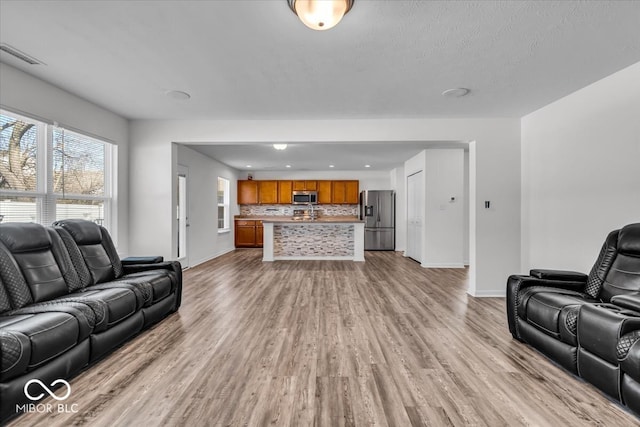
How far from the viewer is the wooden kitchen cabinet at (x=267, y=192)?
8.91 meters

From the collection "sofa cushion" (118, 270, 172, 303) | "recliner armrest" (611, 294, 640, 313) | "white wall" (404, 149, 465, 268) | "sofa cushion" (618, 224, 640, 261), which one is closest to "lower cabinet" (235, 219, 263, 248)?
"white wall" (404, 149, 465, 268)

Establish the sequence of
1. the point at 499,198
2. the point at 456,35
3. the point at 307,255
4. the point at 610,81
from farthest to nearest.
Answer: the point at 307,255
the point at 499,198
the point at 610,81
the point at 456,35

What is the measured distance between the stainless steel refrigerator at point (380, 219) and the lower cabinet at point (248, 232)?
3.25m

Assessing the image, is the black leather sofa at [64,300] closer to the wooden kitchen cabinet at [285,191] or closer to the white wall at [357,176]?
the wooden kitchen cabinet at [285,191]

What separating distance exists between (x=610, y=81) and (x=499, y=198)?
1678 mm

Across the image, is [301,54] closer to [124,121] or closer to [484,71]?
[484,71]

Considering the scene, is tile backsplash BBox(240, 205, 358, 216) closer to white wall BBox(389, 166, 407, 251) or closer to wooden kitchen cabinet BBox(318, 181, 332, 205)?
wooden kitchen cabinet BBox(318, 181, 332, 205)

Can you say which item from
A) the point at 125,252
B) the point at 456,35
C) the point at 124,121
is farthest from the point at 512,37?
the point at 125,252

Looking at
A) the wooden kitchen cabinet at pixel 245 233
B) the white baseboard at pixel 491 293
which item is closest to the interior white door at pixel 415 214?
the white baseboard at pixel 491 293

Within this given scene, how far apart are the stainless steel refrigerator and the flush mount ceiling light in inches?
259

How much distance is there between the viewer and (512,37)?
217cm

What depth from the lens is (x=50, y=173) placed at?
313 cm

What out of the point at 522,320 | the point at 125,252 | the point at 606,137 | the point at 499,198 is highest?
the point at 606,137

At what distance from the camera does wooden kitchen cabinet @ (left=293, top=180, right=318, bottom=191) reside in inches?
349
